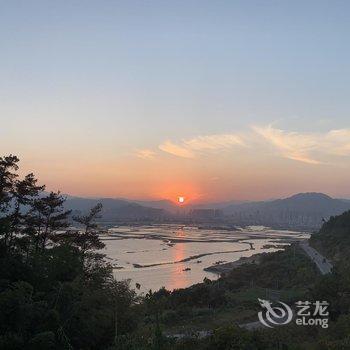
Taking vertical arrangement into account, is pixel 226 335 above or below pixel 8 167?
below

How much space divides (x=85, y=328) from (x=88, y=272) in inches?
180

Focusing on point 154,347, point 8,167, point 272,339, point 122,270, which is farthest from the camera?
point 122,270

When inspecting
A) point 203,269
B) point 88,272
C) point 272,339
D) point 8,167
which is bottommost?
point 203,269

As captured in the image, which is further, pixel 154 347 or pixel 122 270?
pixel 122 270

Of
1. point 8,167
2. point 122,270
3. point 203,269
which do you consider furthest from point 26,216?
point 203,269

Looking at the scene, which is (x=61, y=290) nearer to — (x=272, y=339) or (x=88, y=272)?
(x=88, y=272)

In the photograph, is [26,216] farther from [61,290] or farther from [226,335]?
[226,335]

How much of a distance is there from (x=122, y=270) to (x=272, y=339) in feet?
136

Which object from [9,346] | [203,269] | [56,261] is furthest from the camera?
[203,269]

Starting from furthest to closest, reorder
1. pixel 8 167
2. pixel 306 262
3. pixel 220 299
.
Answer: pixel 306 262 → pixel 220 299 → pixel 8 167

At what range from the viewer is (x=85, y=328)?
11.5 meters

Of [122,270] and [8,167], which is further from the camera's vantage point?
[122,270]

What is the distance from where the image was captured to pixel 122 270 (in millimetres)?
51906

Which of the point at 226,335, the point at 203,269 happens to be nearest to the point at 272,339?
the point at 226,335
